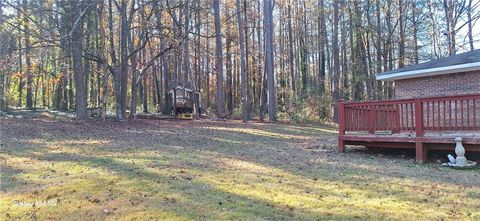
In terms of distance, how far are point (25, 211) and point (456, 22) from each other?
92.4 feet

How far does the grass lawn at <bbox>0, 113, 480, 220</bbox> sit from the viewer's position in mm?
4383

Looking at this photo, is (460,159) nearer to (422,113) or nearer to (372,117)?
(422,113)

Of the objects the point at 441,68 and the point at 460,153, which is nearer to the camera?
the point at 460,153

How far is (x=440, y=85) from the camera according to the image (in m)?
11.7

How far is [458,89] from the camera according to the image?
36.9ft

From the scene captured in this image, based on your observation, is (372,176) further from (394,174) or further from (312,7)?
(312,7)

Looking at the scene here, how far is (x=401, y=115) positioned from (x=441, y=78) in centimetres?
385

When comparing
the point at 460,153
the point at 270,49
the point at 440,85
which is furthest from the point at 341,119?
the point at 270,49

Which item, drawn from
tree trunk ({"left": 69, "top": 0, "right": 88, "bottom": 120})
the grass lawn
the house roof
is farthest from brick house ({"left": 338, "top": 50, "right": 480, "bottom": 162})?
tree trunk ({"left": 69, "top": 0, "right": 88, "bottom": 120})

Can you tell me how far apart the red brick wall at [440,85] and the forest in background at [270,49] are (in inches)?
367

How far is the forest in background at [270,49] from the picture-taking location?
782 inches

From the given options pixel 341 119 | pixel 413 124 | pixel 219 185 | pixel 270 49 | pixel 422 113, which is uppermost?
pixel 270 49

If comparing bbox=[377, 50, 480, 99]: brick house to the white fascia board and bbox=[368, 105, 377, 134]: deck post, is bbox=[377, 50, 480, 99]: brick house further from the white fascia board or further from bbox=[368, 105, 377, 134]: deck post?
bbox=[368, 105, 377, 134]: deck post

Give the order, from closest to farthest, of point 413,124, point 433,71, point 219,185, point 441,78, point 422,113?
point 219,185, point 422,113, point 413,124, point 433,71, point 441,78
